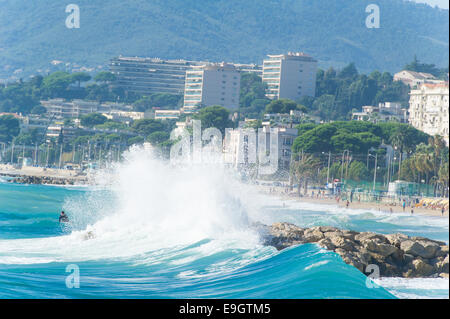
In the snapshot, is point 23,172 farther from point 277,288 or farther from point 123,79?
point 277,288

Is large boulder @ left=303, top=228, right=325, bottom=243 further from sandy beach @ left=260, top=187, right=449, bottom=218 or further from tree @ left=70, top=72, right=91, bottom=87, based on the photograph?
tree @ left=70, top=72, right=91, bottom=87

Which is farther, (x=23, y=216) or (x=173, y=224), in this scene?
(x=23, y=216)

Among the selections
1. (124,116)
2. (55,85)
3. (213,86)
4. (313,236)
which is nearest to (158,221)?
(313,236)

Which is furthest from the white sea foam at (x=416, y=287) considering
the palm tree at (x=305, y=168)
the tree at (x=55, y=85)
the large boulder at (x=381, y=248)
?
the tree at (x=55, y=85)

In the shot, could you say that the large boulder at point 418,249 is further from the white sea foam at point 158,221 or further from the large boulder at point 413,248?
the white sea foam at point 158,221

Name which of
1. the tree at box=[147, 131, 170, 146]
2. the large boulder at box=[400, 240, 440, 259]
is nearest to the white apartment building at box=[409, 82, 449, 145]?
the tree at box=[147, 131, 170, 146]

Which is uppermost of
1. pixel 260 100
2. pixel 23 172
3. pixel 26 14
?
pixel 26 14

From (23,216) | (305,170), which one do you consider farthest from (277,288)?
(305,170)
